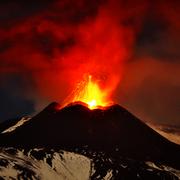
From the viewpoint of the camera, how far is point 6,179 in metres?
197
